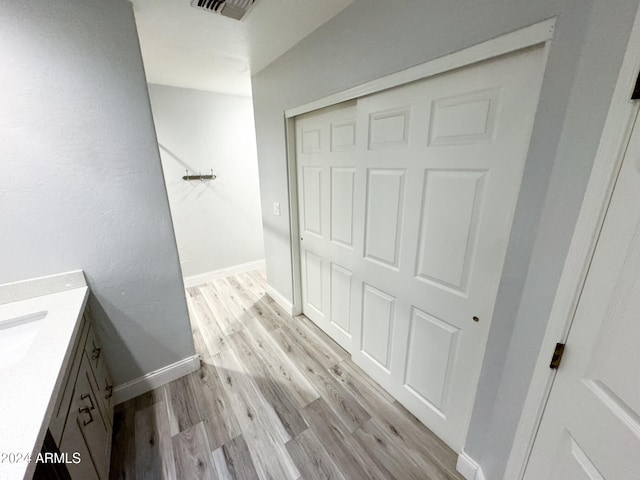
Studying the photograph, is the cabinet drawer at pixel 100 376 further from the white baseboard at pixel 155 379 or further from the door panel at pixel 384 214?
the door panel at pixel 384 214

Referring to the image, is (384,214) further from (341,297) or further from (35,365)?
(35,365)

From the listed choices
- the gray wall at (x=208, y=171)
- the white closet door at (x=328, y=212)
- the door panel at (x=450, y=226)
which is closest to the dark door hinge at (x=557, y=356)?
the door panel at (x=450, y=226)

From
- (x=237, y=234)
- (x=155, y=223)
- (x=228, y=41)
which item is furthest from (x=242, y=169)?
(x=155, y=223)

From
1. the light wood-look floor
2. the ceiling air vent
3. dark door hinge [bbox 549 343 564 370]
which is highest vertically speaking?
the ceiling air vent

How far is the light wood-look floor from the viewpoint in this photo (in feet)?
4.46

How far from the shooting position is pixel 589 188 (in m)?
0.68

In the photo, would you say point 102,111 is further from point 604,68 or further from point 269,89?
point 604,68

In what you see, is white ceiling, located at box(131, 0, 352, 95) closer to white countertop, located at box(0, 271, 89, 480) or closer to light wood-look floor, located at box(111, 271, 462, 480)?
white countertop, located at box(0, 271, 89, 480)

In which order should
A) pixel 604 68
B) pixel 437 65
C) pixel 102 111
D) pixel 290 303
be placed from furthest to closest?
1. pixel 290 303
2. pixel 102 111
3. pixel 437 65
4. pixel 604 68

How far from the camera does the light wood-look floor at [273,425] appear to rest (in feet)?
4.46

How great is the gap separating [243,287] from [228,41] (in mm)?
2611

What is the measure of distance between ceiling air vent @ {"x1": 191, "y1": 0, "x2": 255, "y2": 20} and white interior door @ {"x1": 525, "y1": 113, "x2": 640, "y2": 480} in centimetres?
170

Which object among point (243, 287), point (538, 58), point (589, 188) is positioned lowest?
point (243, 287)

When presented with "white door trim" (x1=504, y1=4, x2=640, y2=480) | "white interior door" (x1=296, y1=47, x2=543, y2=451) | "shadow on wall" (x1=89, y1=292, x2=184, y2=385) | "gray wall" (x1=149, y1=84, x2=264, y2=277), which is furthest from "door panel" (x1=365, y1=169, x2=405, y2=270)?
"gray wall" (x1=149, y1=84, x2=264, y2=277)
